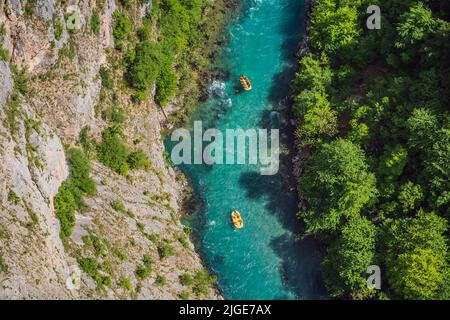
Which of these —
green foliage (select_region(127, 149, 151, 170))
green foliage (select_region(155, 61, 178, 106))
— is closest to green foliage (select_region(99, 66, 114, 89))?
green foliage (select_region(155, 61, 178, 106))

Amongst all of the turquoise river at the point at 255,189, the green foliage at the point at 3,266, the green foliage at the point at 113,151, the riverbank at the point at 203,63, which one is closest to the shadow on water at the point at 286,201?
the turquoise river at the point at 255,189

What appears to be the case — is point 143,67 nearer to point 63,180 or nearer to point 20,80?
point 20,80

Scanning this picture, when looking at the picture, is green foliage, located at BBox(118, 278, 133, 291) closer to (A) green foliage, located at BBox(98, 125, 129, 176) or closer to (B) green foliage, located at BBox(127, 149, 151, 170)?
(A) green foliage, located at BBox(98, 125, 129, 176)

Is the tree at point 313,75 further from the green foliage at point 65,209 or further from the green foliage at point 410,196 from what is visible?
the green foliage at point 65,209

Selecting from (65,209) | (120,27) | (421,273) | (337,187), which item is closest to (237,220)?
(337,187)

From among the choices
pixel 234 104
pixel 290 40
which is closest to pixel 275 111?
pixel 234 104

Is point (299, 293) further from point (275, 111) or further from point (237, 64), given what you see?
point (237, 64)
